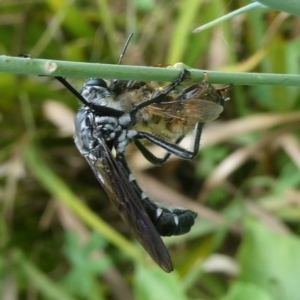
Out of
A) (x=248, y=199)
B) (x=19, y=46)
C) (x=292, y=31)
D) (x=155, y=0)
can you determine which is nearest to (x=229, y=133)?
(x=248, y=199)

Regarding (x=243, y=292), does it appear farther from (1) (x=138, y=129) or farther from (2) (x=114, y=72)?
(2) (x=114, y=72)

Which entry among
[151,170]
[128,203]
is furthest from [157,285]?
[151,170]

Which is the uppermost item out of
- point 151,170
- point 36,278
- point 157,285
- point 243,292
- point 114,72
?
point 114,72

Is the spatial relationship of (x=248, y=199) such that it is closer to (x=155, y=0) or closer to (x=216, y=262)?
(x=216, y=262)

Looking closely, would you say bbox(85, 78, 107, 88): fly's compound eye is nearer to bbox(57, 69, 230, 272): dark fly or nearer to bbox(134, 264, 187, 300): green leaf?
bbox(57, 69, 230, 272): dark fly

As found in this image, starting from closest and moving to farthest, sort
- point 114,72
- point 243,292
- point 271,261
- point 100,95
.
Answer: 1. point 114,72
2. point 100,95
3. point 243,292
4. point 271,261

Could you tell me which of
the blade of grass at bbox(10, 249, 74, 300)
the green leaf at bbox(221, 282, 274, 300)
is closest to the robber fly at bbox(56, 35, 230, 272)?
the green leaf at bbox(221, 282, 274, 300)

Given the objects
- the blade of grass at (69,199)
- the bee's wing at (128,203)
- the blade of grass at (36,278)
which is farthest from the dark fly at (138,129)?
the blade of grass at (36,278)

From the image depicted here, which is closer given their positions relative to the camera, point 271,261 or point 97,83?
point 97,83
